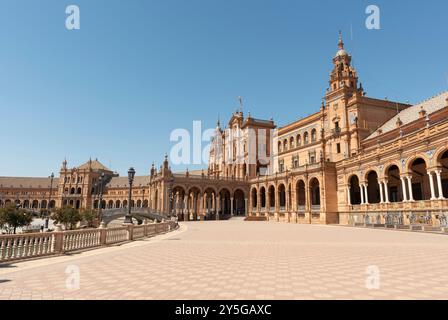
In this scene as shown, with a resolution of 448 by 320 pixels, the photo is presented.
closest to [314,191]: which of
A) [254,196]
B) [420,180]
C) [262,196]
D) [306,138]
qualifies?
[306,138]

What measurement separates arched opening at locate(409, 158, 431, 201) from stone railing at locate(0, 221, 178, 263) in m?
28.2

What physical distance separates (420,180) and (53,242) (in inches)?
1265

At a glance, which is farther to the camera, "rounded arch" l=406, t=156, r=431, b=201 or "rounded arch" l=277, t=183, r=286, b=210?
"rounded arch" l=277, t=183, r=286, b=210

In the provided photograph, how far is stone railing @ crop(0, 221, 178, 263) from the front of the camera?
948 cm

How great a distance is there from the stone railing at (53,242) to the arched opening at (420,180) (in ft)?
92.6

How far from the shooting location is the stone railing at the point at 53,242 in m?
9.48

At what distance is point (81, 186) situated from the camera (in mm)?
101312

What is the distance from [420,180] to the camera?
28938 millimetres

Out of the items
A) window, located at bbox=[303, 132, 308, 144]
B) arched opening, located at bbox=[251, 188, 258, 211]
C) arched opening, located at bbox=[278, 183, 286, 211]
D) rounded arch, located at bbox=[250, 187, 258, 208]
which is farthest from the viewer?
arched opening, located at bbox=[251, 188, 258, 211]

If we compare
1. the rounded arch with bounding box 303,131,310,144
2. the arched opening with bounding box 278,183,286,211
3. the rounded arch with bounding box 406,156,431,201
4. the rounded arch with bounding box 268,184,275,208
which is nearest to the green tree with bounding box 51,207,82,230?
the arched opening with bounding box 278,183,286,211

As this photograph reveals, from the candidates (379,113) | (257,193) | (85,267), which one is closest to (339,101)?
(379,113)

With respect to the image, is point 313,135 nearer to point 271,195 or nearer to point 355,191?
point 271,195

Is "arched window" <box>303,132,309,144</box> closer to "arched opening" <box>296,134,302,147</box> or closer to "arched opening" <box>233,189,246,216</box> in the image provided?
"arched opening" <box>296,134,302,147</box>
